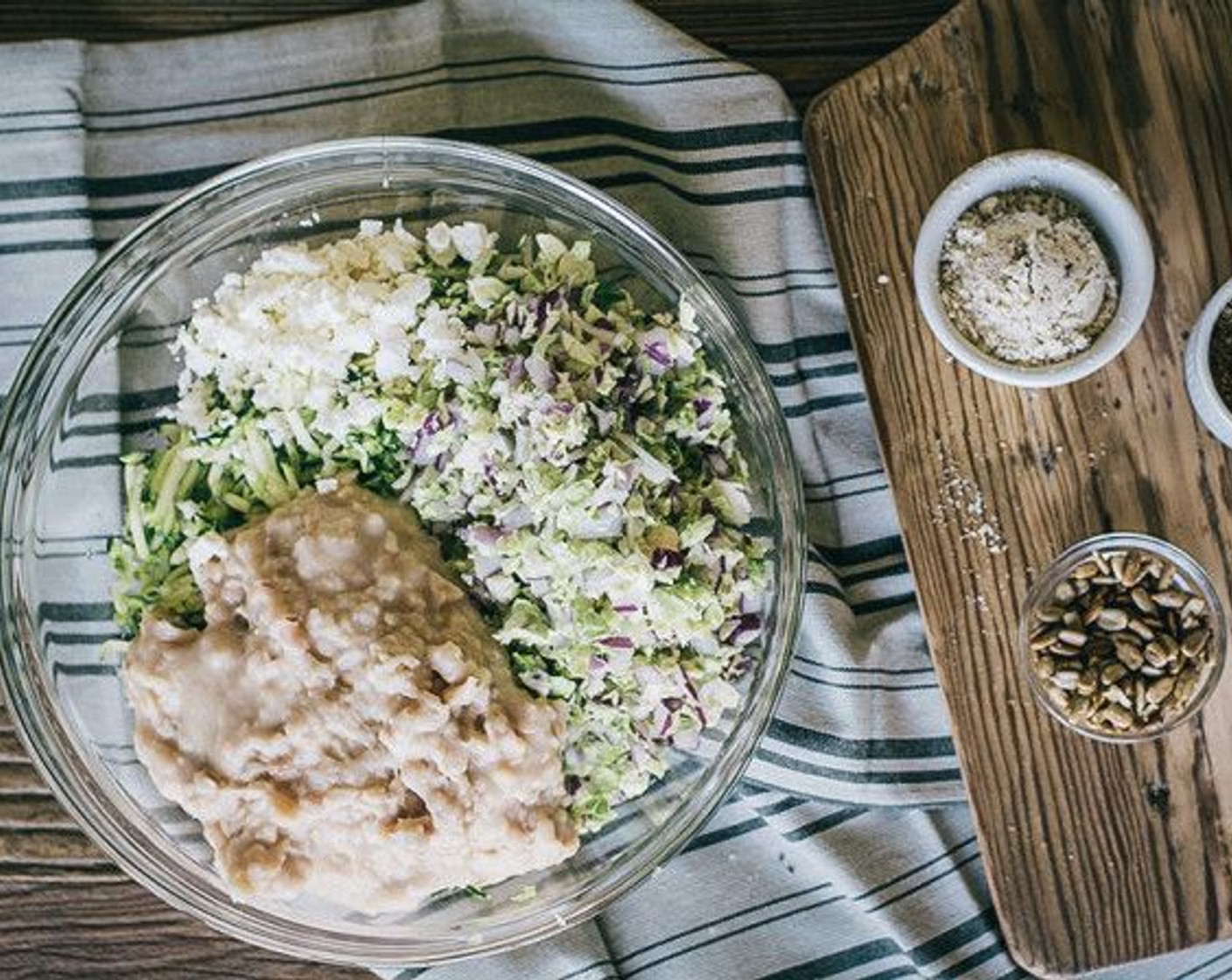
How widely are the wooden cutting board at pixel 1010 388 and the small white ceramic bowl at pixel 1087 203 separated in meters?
0.08

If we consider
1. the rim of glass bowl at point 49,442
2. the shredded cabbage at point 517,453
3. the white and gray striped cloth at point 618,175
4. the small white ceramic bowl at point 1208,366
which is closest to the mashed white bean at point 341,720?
the shredded cabbage at point 517,453

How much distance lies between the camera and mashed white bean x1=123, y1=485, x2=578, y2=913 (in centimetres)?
180

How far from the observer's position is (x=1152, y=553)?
2.17 metres

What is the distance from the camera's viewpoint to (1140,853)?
7.38 ft

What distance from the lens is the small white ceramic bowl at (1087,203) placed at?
2098 millimetres

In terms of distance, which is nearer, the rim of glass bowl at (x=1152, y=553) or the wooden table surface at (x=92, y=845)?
the rim of glass bowl at (x=1152, y=553)

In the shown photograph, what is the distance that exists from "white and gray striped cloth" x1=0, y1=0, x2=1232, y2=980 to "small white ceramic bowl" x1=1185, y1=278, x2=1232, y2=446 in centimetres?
40

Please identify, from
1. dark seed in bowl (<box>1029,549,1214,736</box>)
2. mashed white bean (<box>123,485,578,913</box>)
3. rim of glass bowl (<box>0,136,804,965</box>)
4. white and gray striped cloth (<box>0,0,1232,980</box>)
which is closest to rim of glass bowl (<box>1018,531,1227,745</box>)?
dark seed in bowl (<box>1029,549,1214,736</box>)

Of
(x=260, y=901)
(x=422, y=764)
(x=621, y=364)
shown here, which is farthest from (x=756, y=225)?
(x=260, y=901)

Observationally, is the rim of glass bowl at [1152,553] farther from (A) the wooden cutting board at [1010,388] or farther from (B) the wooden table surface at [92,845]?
(B) the wooden table surface at [92,845]

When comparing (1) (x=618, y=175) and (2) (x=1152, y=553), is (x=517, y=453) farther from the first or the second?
(2) (x=1152, y=553)

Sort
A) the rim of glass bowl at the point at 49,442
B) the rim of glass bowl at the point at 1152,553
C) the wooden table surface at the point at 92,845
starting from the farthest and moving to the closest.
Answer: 1. the wooden table surface at the point at 92,845
2. the rim of glass bowl at the point at 1152,553
3. the rim of glass bowl at the point at 49,442

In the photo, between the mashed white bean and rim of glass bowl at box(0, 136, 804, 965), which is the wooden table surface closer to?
rim of glass bowl at box(0, 136, 804, 965)

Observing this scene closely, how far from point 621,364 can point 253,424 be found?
42 cm
